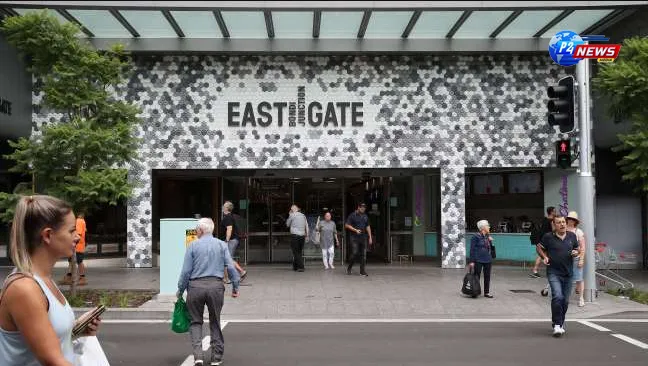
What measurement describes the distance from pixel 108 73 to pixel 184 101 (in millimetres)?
5773

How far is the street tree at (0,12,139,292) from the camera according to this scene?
38.8ft

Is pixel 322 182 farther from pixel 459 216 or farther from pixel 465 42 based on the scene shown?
pixel 465 42

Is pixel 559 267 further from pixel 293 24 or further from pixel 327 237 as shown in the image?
pixel 293 24

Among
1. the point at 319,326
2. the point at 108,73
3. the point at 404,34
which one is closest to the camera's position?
the point at 319,326

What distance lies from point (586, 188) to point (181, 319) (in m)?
9.10

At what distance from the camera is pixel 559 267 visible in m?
9.58

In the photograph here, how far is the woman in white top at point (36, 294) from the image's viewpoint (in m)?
2.48

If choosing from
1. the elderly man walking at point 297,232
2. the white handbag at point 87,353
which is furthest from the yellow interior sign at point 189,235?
the white handbag at point 87,353

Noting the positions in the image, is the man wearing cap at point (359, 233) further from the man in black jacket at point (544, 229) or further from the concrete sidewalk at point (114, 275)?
the concrete sidewalk at point (114, 275)

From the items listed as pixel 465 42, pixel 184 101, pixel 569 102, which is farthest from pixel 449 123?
pixel 184 101

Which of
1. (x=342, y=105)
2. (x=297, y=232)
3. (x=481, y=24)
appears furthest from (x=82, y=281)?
(x=481, y=24)

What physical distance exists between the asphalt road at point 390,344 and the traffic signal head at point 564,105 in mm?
4108

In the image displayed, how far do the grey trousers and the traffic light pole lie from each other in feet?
27.3

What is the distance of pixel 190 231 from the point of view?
13.0 meters
